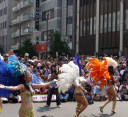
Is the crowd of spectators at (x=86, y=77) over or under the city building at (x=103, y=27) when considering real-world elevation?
under

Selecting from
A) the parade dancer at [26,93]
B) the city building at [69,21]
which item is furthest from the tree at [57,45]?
the parade dancer at [26,93]

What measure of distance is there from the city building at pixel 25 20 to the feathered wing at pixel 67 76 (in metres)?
34.8

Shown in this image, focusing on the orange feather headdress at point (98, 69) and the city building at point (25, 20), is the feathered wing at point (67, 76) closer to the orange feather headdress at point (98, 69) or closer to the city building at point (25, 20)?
the orange feather headdress at point (98, 69)

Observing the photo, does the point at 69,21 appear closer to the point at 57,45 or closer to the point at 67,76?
the point at 57,45

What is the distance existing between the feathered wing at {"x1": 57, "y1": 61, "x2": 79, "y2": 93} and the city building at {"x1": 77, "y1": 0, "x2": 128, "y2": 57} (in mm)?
20293

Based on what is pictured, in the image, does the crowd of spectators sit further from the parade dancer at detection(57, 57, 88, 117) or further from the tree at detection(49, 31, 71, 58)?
the tree at detection(49, 31, 71, 58)

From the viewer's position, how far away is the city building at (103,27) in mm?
28062

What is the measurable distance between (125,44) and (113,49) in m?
2.05

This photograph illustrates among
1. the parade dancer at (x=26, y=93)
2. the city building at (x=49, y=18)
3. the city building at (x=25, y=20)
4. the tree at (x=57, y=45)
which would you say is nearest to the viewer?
the parade dancer at (x=26, y=93)

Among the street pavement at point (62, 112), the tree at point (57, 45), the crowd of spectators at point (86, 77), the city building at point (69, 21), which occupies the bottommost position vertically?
the street pavement at point (62, 112)

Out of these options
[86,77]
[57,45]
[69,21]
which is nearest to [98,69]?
[86,77]

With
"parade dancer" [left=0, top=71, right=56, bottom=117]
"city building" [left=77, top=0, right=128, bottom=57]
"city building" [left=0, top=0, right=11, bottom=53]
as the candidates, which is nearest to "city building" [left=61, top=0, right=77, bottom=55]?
"city building" [left=77, top=0, right=128, bottom=57]

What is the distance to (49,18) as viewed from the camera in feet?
129

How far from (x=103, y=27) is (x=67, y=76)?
2425 cm
